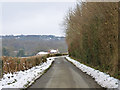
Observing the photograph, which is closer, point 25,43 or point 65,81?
point 65,81

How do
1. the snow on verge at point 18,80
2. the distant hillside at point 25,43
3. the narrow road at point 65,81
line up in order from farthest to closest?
1. the distant hillside at point 25,43
2. the narrow road at point 65,81
3. the snow on verge at point 18,80

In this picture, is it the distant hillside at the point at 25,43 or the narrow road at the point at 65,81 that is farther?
the distant hillside at the point at 25,43

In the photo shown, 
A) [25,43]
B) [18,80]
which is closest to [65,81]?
[18,80]

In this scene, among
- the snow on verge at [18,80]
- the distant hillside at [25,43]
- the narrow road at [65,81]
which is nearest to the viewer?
the snow on verge at [18,80]

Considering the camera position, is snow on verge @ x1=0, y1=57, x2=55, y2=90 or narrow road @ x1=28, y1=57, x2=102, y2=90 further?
narrow road @ x1=28, y1=57, x2=102, y2=90

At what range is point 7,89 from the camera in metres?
7.68

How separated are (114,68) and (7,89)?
6.65 m

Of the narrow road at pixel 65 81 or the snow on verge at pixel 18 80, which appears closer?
the snow on verge at pixel 18 80

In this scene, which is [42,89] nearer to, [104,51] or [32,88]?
[32,88]

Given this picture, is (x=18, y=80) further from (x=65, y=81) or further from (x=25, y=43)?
(x=25, y=43)

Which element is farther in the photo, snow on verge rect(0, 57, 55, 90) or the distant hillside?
the distant hillside

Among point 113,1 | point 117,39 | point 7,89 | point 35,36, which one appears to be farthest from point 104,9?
point 35,36

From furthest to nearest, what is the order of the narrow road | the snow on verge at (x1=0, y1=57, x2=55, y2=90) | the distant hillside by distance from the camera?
the distant hillside → the narrow road → the snow on verge at (x1=0, y1=57, x2=55, y2=90)

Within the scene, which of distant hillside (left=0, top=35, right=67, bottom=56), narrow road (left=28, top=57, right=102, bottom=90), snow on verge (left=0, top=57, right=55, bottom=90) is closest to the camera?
snow on verge (left=0, top=57, right=55, bottom=90)
